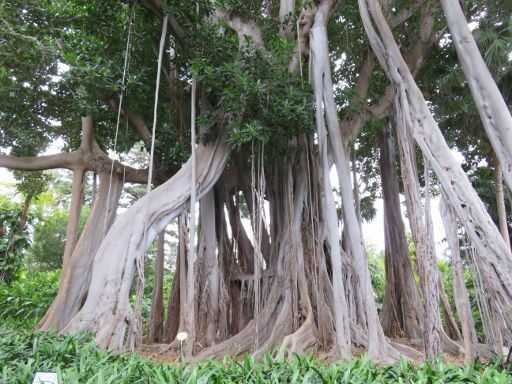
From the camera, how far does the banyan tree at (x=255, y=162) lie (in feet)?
10.6

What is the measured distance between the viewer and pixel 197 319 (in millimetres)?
4762

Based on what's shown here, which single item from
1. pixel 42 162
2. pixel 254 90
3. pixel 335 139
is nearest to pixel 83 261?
pixel 42 162

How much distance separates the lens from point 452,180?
3.13 meters

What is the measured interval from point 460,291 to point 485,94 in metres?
1.55

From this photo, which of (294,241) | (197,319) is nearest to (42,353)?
(197,319)

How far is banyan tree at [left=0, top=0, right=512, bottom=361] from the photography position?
324cm

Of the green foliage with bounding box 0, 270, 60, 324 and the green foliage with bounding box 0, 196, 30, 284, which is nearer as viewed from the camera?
the green foliage with bounding box 0, 270, 60, 324

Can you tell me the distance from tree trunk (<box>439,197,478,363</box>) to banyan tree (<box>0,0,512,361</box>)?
0.04 ft

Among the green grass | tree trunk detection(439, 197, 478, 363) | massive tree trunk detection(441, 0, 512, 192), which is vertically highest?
massive tree trunk detection(441, 0, 512, 192)

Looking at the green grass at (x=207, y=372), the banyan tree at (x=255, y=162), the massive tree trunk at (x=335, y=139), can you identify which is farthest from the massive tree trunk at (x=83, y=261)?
the massive tree trunk at (x=335, y=139)

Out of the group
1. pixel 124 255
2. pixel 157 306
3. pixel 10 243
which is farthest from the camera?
pixel 10 243

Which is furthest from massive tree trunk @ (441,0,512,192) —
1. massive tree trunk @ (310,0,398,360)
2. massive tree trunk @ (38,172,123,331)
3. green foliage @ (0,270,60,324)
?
green foliage @ (0,270,60,324)

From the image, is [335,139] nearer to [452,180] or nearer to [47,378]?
[452,180]

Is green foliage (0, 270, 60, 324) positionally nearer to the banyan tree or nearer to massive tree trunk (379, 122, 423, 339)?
the banyan tree
